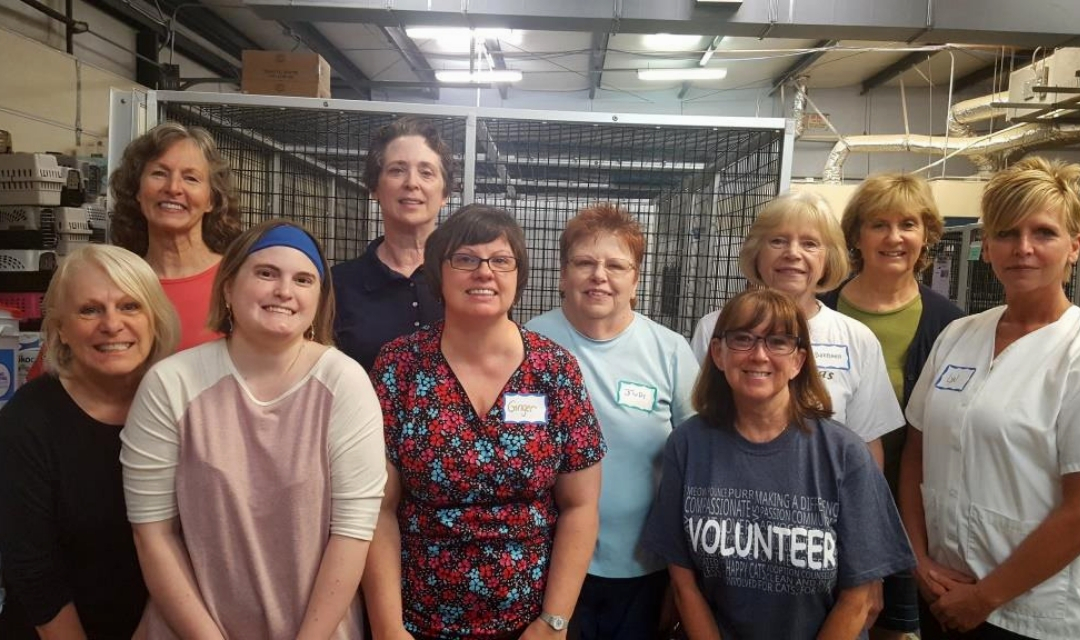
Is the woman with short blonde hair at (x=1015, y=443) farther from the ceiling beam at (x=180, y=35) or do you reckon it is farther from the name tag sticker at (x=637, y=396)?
the ceiling beam at (x=180, y=35)

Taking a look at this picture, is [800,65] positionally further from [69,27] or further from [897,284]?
[69,27]

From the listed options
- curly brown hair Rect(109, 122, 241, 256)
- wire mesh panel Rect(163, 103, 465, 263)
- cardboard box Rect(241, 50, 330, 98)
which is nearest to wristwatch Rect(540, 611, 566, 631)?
curly brown hair Rect(109, 122, 241, 256)

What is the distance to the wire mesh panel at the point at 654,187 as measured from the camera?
2332 millimetres

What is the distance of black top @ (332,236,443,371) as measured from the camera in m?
1.63

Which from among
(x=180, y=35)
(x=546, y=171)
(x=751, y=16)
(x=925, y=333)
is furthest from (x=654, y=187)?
(x=180, y=35)

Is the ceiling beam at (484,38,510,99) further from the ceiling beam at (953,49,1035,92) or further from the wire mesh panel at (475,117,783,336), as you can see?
the ceiling beam at (953,49,1035,92)

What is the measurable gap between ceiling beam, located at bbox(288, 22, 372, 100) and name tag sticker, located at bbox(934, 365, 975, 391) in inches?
199

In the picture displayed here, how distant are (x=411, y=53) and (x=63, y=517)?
19.8 ft

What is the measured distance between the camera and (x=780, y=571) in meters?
1.32

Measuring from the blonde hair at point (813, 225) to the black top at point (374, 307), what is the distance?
907 mm

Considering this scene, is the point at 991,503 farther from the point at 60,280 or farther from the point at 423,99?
the point at 423,99

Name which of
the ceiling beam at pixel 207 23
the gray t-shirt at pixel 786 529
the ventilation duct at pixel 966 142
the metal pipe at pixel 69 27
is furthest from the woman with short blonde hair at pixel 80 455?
the ventilation duct at pixel 966 142

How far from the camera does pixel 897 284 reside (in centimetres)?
187

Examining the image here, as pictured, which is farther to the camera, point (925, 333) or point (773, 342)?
point (925, 333)
